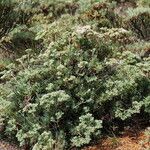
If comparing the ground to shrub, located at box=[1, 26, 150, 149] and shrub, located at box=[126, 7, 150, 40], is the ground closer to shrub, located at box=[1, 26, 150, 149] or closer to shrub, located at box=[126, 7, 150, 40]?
shrub, located at box=[1, 26, 150, 149]

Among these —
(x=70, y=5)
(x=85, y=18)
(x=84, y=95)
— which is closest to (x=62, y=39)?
(x=84, y=95)

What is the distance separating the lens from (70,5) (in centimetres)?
1100

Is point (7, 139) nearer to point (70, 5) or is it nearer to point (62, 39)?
point (62, 39)

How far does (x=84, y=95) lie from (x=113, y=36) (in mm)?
1027

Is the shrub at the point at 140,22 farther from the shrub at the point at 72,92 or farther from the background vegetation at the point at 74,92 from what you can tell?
the shrub at the point at 72,92

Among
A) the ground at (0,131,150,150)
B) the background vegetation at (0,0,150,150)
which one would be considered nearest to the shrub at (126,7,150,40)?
the background vegetation at (0,0,150,150)

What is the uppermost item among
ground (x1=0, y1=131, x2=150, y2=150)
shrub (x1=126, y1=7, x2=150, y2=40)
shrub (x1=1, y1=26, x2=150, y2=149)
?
shrub (x1=1, y1=26, x2=150, y2=149)

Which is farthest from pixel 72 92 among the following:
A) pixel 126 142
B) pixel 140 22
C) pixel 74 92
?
pixel 140 22

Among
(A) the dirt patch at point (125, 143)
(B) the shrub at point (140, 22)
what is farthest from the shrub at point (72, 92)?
(B) the shrub at point (140, 22)

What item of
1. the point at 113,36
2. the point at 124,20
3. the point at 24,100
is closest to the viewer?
the point at 24,100

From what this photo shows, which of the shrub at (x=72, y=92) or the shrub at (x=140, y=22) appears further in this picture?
the shrub at (x=140, y=22)

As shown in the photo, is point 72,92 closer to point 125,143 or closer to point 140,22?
point 125,143

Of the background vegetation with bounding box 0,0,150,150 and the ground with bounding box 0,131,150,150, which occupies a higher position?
the background vegetation with bounding box 0,0,150,150

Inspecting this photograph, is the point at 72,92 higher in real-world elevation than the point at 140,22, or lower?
higher
